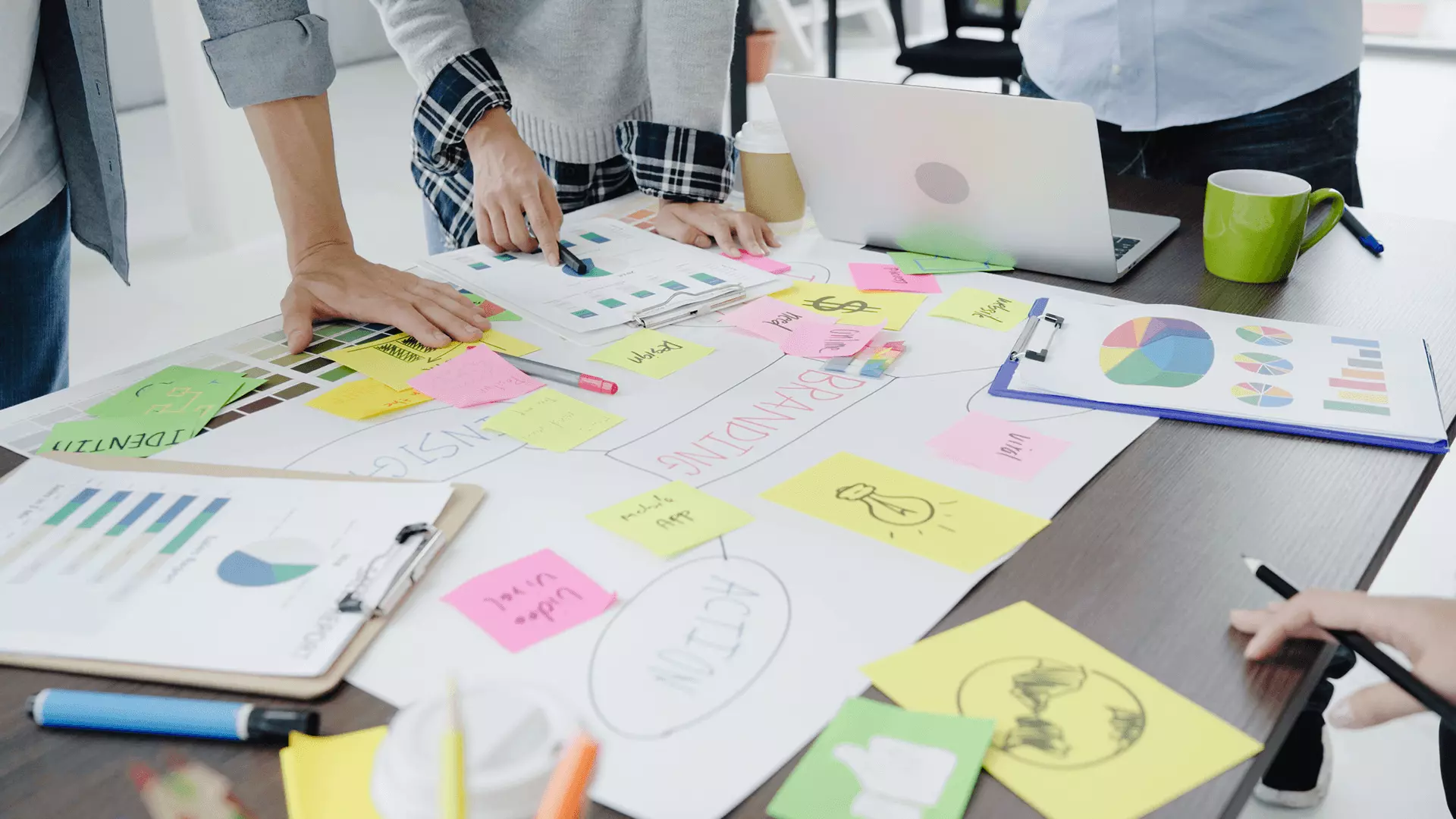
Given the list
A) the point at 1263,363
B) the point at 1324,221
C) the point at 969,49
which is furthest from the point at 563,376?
the point at 969,49

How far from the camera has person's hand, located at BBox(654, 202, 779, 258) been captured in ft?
3.76

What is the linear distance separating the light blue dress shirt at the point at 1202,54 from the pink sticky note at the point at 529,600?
3.52ft

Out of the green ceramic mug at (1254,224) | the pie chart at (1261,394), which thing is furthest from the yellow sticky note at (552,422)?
the green ceramic mug at (1254,224)

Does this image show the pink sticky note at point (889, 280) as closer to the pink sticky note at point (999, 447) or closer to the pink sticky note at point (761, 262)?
the pink sticky note at point (761, 262)

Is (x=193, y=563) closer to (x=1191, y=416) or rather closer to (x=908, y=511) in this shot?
(x=908, y=511)

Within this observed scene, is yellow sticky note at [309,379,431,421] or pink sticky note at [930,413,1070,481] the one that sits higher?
yellow sticky note at [309,379,431,421]

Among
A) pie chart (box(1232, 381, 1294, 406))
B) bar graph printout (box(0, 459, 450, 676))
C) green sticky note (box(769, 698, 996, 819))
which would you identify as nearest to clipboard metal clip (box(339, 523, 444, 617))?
bar graph printout (box(0, 459, 450, 676))

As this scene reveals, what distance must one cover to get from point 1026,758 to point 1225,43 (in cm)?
111

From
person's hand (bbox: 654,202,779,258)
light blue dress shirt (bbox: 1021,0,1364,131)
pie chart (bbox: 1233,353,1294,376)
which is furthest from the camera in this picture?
light blue dress shirt (bbox: 1021,0,1364,131)

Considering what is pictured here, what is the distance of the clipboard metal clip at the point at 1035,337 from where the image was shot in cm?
86

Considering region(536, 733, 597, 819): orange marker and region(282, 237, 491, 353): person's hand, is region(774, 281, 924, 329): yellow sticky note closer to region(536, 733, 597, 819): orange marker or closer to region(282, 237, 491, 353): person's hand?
region(282, 237, 491, 353): person's hand

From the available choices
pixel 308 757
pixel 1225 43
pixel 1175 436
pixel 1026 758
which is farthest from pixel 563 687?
pixel 1225 43

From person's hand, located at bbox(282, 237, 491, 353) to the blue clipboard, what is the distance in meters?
0.46

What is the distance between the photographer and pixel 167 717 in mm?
496
